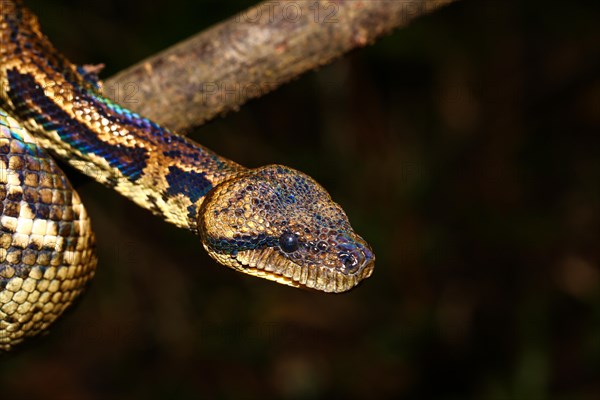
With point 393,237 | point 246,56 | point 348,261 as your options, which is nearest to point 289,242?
point 348,261

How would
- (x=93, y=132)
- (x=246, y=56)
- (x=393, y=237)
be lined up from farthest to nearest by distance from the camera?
(x=393, y=237)
(x=246, y=56)
(x=93, y=132)

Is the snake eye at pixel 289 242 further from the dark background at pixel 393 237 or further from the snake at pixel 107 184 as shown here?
the dark background at pixel 393 237

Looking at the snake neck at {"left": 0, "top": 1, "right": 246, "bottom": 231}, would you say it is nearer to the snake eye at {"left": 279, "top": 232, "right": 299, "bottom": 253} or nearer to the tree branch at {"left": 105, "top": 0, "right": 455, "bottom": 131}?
the tree branch at {"left": 105, "top": 0, "right": 455, "bottom": 131}

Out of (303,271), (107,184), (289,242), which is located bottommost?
(303,271)

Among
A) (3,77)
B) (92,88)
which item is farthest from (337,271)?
(3,77)

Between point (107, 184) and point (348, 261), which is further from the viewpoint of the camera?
point (107, 184)

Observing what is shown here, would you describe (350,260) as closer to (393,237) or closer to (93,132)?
(93,132)
